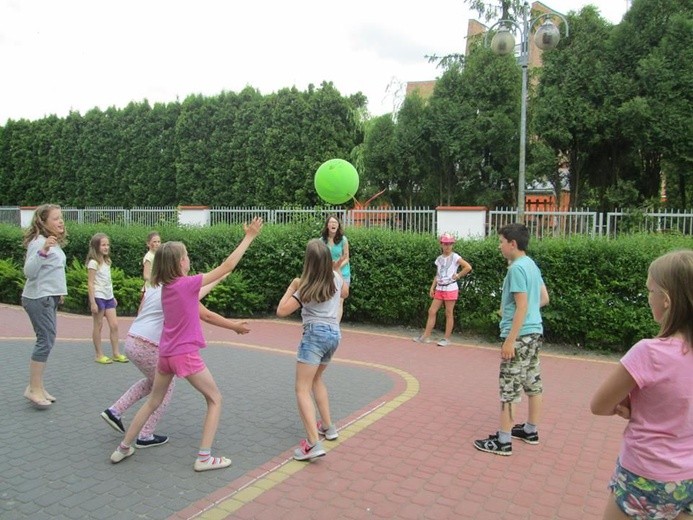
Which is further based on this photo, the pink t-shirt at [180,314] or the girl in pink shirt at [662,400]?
the pink t-shirt at [180,314]

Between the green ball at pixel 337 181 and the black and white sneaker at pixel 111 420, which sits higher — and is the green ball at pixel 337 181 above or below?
above

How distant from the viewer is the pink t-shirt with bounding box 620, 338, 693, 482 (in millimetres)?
2283

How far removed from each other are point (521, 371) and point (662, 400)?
98.5 inches

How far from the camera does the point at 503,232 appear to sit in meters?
4.91

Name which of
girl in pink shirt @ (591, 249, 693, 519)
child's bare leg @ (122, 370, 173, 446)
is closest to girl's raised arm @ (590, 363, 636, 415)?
girl in pink shirt @ (591, 249, 693, 519)

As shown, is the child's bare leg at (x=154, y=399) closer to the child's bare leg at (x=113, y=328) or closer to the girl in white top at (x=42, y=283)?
the girl in white top at (x=42, y=283)

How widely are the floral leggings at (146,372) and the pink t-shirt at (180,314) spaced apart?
44 cm

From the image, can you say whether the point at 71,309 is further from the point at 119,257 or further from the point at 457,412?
the point at 457,412

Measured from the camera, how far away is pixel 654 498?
2.33 m

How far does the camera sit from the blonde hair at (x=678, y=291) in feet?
7.36

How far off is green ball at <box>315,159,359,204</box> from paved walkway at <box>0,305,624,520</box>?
3.76 m

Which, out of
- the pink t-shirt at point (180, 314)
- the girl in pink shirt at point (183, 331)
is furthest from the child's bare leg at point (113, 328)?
the pink t-shirt at point (180, 314)

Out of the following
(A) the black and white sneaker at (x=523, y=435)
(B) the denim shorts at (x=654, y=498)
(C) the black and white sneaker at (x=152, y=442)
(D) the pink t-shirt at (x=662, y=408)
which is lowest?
(A) the black and white sneaker at (x=523, y=435)

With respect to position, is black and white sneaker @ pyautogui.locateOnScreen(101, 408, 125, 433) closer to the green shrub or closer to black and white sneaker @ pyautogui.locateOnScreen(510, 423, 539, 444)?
black and white sneaker @ pyautogui.locateOnScreen(510, 423, 539, 444)
